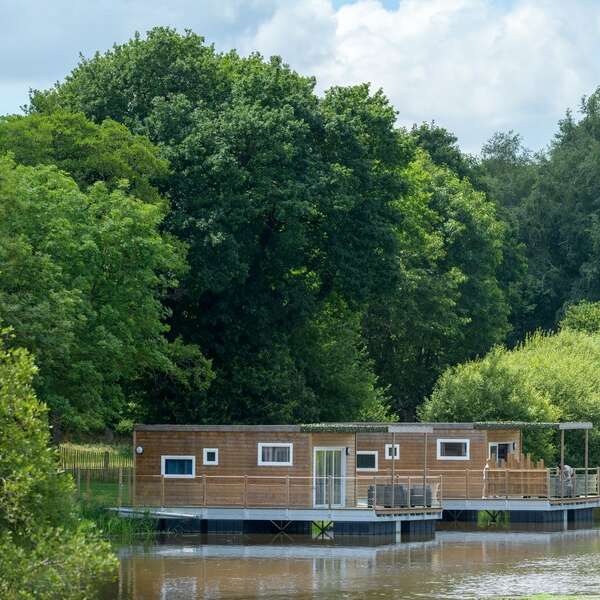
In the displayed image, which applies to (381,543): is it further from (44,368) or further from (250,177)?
(250,177)

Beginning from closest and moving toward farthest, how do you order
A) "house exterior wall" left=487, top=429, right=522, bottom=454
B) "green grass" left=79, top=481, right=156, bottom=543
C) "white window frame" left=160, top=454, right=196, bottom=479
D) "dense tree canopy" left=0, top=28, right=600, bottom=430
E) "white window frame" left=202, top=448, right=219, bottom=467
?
"green grass" left=79, top=481, right=156, bottom=543 → "dense tree canopy" left=0, top=28, right=600, bottom=430 → "white window frame" left=202, top=448, right=219, bottom=467 → "white window frame" left=160, top=454, right=196, bottom=479 → "house exterior wall" left=487, top=429, right=522, bottom=454

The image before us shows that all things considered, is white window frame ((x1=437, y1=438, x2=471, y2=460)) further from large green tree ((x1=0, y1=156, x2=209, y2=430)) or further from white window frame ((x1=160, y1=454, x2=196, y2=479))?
large green tree ((x1=0, y1=156, x2=209, y2=430))

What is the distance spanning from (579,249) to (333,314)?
4687 centimetres

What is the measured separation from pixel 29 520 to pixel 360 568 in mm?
19724

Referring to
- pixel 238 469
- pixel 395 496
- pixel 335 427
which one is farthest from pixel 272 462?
pixel 395 496

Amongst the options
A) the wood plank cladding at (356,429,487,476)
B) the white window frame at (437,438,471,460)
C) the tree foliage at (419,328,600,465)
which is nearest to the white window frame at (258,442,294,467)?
the wood plank cladding at (356,429,487,476)

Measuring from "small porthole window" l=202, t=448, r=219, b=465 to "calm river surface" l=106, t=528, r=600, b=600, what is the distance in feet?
11.1

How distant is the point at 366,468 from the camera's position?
179ft

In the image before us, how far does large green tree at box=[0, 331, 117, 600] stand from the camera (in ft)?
67.6

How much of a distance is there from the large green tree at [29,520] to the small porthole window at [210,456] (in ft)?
91.3

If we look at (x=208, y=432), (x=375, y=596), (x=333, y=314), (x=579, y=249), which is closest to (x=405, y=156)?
(x=333, y=314)

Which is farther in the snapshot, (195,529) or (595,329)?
(595,329)

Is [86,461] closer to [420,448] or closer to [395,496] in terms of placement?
[395,496]

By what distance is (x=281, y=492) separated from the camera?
4859cm
